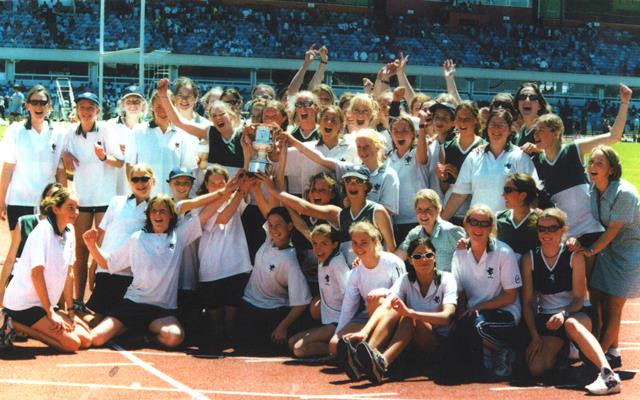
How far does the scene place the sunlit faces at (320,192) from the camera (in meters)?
7.96

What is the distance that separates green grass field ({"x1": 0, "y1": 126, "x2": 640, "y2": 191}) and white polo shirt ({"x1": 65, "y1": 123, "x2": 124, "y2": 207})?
1617 cm

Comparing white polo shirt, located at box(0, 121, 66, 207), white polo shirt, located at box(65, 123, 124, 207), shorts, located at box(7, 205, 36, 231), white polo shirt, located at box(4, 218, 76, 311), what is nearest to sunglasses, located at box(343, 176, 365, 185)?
white polo shirt, located at box(4, 218, 76, 311)

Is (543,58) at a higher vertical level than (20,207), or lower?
higher

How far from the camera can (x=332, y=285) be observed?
771cm

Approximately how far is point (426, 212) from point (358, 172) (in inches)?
27.0

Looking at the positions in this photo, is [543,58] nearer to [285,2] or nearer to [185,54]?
[285,2]

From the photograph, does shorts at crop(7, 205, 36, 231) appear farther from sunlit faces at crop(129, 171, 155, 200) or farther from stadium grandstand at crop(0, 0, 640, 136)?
stadium grandstand at crop(0, 0, 640, 136)

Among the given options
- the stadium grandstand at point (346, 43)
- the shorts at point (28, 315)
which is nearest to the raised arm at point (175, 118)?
the shorts at point (28, 315)

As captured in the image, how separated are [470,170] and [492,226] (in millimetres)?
987

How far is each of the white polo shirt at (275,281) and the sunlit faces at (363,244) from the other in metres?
0.83

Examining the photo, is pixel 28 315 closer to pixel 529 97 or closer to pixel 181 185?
pixel 181 185

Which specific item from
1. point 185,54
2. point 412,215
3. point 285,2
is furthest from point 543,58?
point 412,215

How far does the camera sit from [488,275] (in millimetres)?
7254

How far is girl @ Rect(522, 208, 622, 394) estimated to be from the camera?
22.7ft
